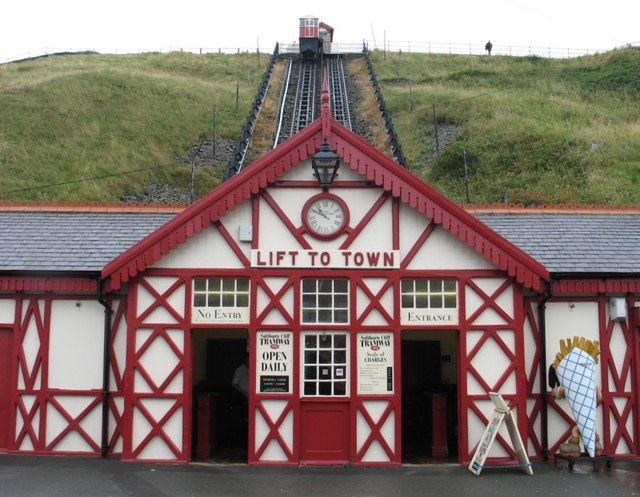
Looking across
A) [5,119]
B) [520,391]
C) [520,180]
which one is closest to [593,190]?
[520,180]

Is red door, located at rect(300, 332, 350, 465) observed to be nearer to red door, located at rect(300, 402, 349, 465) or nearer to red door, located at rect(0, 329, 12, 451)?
red door, located at rect(300, 402, 349, 465)

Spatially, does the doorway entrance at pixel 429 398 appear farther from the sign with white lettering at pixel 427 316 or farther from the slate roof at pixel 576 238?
the slate roof at pixel 576 238

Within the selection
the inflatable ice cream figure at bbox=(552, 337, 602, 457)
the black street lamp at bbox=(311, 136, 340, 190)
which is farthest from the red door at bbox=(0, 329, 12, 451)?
the inflatable ice cream figure at bbox=(552, 337, 602, 457)

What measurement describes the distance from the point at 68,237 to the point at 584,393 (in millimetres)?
10240

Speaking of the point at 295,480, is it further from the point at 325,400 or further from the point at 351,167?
the point at 351,167

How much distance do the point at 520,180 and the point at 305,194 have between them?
23.9 meters

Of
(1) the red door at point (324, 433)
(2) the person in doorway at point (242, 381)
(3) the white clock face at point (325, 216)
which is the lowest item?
(1) the red door at point (324, 433)

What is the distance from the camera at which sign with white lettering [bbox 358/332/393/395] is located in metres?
11.3

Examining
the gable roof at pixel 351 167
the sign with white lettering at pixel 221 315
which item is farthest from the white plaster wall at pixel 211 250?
the sign with white lettering at pixel 221 315

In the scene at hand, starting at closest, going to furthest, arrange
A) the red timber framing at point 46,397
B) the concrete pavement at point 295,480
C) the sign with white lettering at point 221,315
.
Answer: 1. the concrete pavement at point 295,480
2. the sign with white lettering at point 221,315
3. the red timber framing at point 46,397

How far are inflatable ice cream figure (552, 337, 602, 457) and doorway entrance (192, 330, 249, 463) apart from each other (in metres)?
5.71

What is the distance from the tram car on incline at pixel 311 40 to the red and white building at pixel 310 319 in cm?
5176

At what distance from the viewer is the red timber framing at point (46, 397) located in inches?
470

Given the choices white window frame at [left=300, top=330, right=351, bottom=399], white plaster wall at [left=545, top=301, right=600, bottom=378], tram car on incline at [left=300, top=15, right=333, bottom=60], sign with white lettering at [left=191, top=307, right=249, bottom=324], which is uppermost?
tram car on incline at [left=300, top=15, right=333, bottom=60]
